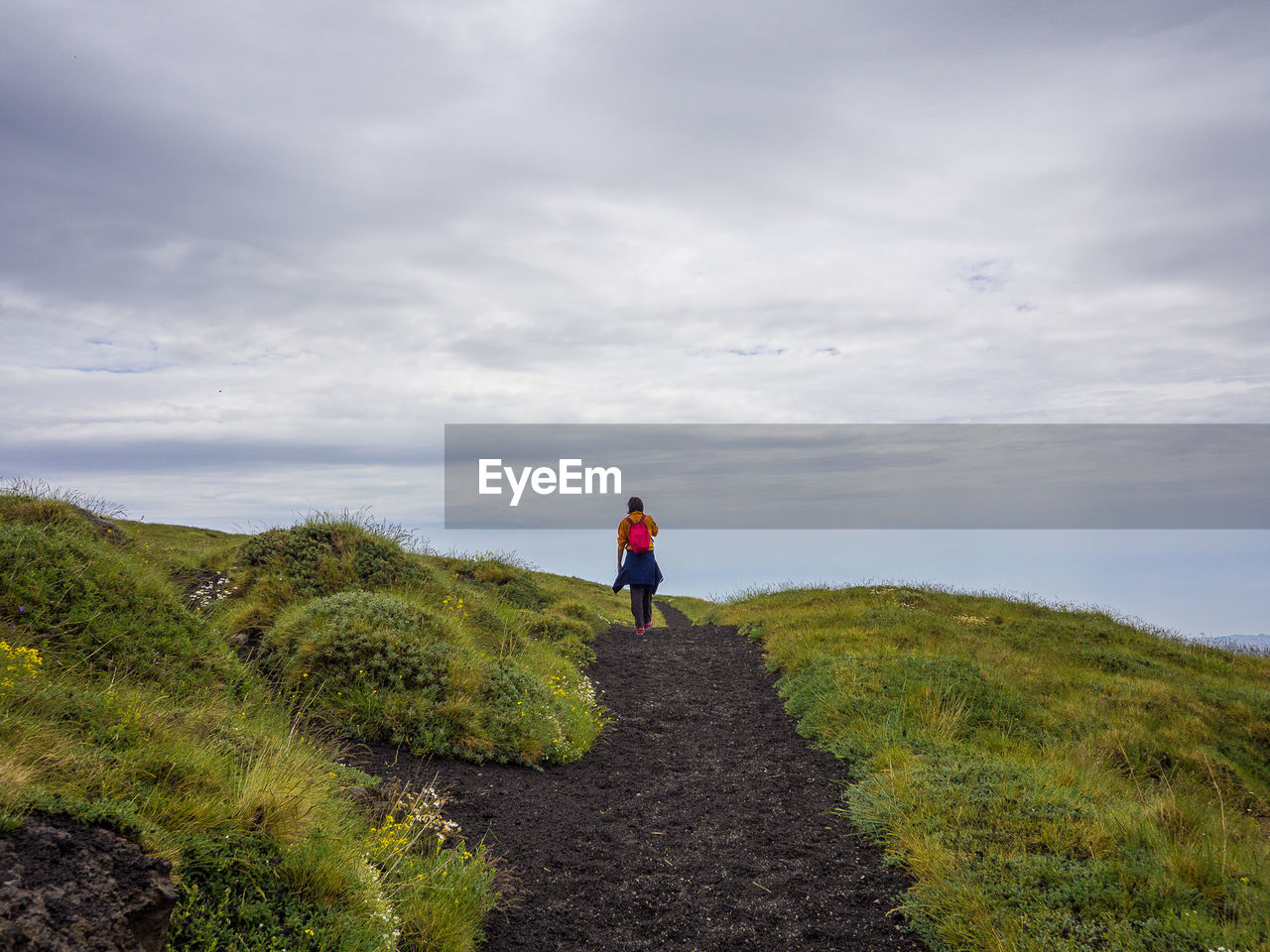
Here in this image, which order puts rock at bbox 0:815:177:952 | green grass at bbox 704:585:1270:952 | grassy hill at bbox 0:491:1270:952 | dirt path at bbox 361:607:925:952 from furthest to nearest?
dirt path at bbox 361:607:925:952 → green grass at bbox 704:585:1270:952 → grassy hill at bbox 0:491:1270:952 → rock at bbox 0:815:177:952

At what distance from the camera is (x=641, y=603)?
1858 centimetres

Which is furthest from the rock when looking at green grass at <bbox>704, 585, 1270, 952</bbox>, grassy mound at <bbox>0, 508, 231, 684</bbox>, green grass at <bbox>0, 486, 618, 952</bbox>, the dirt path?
green grass at <bbox>704, 585, 1270, 952</bbox>

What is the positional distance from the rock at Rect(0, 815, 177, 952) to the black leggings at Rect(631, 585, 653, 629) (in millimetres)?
14730

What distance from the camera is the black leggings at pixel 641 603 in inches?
721

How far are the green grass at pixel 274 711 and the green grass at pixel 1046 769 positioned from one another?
3629 millimetres

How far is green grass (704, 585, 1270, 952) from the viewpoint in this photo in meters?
5.15

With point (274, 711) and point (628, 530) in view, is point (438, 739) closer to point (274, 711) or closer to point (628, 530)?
point (274, 711)

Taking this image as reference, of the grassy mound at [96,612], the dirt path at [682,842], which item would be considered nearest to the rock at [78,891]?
the dirt path at [682,842]

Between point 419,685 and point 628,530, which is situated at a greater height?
point 628,530

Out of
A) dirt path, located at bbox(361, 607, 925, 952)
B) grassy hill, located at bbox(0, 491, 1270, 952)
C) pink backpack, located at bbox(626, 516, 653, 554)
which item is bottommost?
dirt path, located at bbox(361, 607, 925, 952)

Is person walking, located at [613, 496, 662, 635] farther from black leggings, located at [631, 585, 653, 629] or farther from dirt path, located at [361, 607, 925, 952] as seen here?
dirt path, located at [361, 607, 925, 952]

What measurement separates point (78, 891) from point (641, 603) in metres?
15.6

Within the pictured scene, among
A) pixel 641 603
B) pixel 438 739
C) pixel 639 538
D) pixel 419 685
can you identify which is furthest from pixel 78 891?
pixel 641 603

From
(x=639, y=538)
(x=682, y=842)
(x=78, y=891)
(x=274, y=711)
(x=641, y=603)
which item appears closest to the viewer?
(x=78, y=891)
